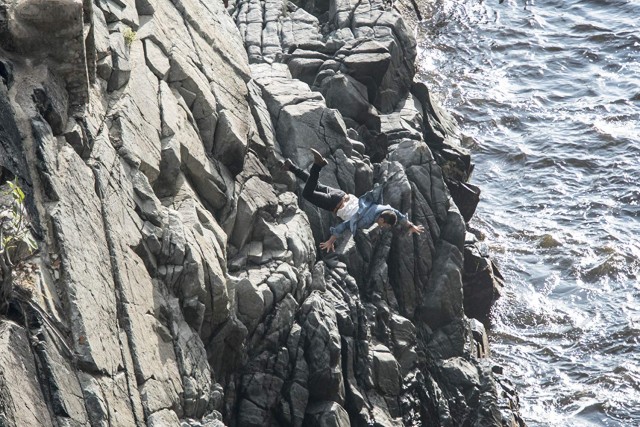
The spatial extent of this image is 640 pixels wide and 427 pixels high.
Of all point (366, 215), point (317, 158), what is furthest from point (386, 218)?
point (317, 158)

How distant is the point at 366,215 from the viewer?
2777cm

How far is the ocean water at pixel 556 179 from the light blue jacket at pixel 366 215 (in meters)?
10.2

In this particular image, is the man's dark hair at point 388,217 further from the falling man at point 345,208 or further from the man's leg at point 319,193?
the man's leg at point 319,193

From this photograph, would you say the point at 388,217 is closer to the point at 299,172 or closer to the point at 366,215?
the point at 366,215

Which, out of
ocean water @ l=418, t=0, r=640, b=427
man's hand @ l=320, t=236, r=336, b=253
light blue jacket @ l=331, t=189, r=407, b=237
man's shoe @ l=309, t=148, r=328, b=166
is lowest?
ocean water @ l=418, t=0, r=640, b=427

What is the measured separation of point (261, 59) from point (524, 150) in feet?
62.2

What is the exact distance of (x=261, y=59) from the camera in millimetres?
34562

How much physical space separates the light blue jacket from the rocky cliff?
1022 mm

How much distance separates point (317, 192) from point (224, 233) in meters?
5.09

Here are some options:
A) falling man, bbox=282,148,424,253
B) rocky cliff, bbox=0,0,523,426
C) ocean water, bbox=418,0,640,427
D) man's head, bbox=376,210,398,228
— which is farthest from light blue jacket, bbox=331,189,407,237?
ocean water, bbox=418,0,640,427

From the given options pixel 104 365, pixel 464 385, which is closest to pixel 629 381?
pixel 464 385

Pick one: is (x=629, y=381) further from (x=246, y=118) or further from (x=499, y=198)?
(x=246, y=118)

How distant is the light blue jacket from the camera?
27.7 metres

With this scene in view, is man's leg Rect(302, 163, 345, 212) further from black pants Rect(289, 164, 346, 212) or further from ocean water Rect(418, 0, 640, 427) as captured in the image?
ocean water Rect(418, 0, 640, 427)
